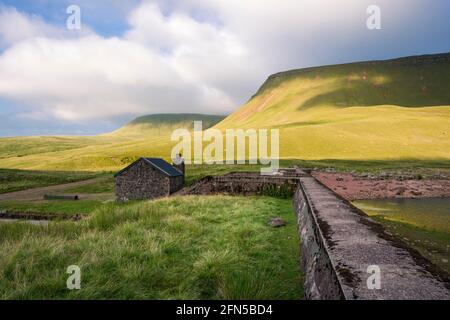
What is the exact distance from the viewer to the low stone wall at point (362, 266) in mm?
5277

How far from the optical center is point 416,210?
1009 inches

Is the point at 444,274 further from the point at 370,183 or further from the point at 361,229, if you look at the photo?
the point at 370,183

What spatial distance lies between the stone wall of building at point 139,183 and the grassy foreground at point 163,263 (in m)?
24.1

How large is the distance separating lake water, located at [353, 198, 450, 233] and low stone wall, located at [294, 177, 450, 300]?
13.1 metres

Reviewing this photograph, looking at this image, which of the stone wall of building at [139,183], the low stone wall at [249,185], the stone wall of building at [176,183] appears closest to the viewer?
the low stone wall at [249,185]

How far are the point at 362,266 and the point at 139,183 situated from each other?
34578 millimetres

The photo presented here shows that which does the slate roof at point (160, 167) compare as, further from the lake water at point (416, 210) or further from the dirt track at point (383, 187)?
the lake water at point (416, 210)

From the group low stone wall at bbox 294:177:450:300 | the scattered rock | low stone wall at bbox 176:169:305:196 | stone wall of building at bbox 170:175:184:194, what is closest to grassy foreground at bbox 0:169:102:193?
stone wall of building at bbox 170:175:184:194

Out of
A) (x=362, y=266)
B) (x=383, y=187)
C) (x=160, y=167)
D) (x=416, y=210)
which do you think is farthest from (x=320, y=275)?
(x=383, y=187)

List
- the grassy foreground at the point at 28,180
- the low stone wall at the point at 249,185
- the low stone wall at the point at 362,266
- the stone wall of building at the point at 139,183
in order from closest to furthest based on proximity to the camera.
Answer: the low stone wall at the point at 362,266 → the low stone wall at the point at 249,185 → the stone wall of building at the point at 139,183 → the grassy foreground at the point at 28,180

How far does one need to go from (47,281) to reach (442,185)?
139 feet

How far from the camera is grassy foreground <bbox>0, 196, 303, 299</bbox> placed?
7.04m

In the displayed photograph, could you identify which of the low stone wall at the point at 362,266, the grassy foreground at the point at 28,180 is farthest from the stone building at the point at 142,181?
the low stone wall at the point at 362,266

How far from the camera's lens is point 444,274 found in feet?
20.1
